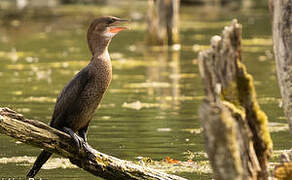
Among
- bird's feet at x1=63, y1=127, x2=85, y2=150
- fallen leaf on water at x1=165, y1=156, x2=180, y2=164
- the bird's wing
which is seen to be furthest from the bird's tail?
fallen leaf on water at x1=165, y1=156, x2=180, y2=164

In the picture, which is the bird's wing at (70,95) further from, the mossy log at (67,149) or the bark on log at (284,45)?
the bark on log at (284,45)

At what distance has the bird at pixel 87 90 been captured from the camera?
8047mm

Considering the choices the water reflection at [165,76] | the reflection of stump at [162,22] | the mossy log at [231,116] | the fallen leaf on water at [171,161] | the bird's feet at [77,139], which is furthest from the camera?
the reflection of stump at [162,22]

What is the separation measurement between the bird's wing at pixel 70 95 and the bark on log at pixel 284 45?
1745mm

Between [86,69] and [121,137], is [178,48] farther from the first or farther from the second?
[86,69]

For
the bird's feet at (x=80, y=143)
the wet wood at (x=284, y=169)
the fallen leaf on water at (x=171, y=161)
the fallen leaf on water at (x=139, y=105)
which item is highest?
the wet wood at (x=284, y=169)

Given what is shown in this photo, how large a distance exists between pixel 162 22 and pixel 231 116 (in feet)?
60.9

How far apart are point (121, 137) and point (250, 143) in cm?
539

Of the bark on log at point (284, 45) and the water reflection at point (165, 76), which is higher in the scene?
the bark on log at point (284, 45)

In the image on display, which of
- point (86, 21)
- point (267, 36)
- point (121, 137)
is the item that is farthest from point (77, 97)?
point (86, 21)

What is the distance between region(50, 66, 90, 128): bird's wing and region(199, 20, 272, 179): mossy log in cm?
160

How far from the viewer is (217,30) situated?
29.6 meters

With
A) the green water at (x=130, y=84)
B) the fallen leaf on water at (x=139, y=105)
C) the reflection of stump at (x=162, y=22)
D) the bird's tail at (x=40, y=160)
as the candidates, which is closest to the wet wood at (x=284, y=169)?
the green water at (x=130, y=84)

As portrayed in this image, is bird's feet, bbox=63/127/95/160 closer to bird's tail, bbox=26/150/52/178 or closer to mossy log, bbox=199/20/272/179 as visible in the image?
bird's tail, bbox=26/150/52/178
